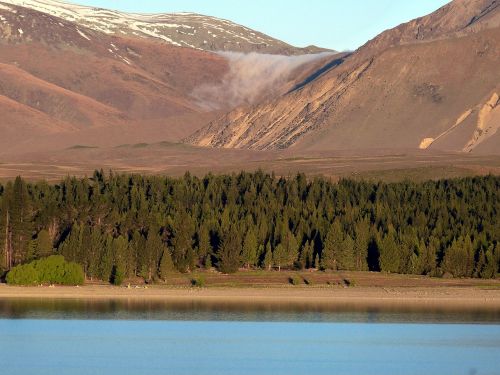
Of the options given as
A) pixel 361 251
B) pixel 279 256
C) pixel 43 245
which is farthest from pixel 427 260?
pixel 43 245

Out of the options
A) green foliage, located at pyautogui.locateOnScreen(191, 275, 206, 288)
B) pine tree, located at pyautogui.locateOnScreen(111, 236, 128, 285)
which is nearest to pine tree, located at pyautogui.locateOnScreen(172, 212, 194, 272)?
green foliage, located at pyautogui.locateOnScreen(191, 275, 206, 288)

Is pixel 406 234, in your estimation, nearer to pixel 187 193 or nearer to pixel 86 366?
pixel 187 193

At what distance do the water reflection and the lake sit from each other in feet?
0.23

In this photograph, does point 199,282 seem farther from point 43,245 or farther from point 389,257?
point 389,257

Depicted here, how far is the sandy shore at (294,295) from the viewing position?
108000mm

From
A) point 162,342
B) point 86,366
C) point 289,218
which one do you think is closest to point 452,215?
point 289,218

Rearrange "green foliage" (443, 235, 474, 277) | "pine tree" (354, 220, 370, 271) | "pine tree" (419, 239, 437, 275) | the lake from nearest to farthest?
the lake → "green foliage" (443, 235, 474, 277) → "pine tree" (419, 239, 437, 275) → "pine tree" (354, 220, 370, 271)

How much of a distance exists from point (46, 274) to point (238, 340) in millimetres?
38313

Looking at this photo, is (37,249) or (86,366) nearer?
(86,366)

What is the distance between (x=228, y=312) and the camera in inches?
3831

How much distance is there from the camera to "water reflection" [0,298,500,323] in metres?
92.3

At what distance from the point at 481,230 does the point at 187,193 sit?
33388 mm

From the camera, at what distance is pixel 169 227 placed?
129 m

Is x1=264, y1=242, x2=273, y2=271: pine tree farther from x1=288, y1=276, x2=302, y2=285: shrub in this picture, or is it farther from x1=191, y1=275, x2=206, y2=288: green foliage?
x1=191, y1=275, x2=206, y2=288: green foliage
